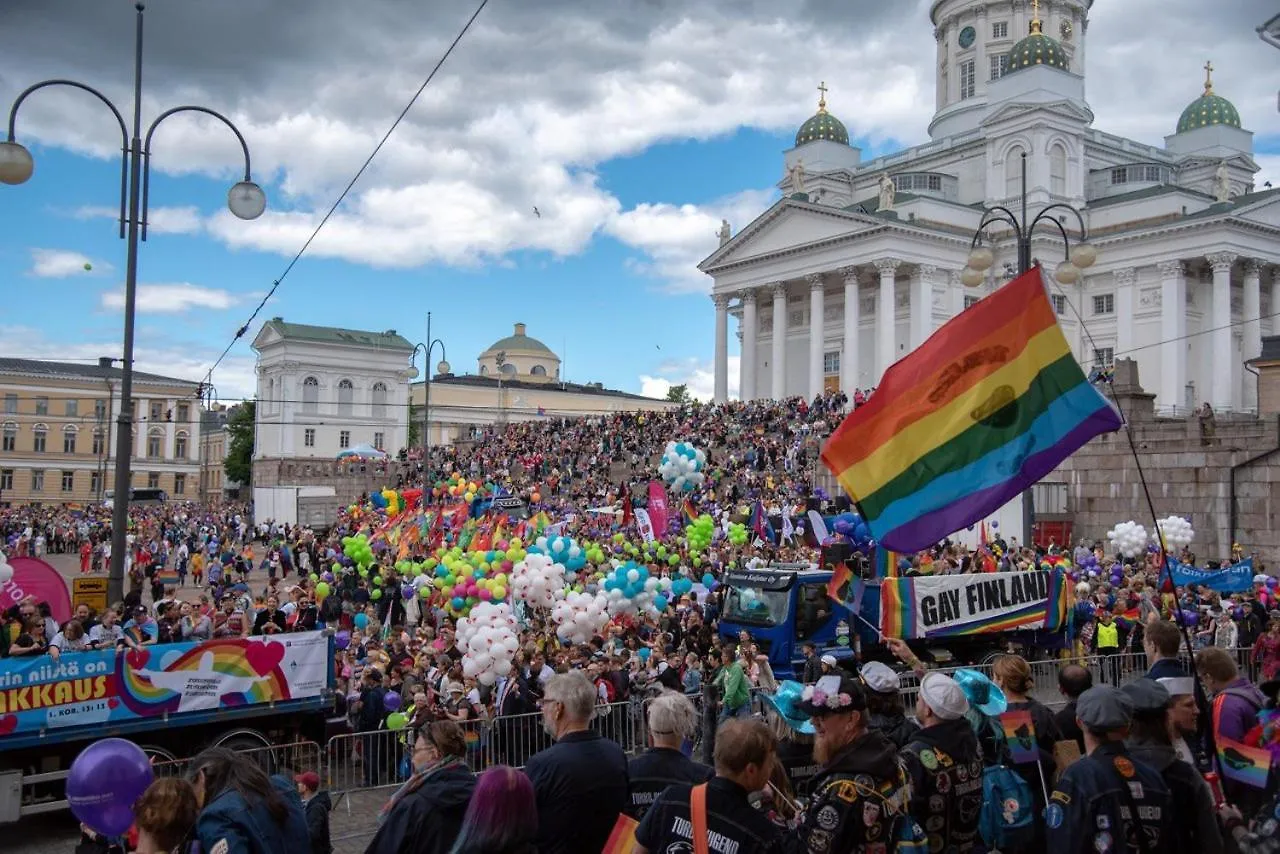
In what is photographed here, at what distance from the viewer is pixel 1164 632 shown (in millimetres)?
6926

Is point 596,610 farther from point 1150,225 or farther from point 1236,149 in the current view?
point 1236,149

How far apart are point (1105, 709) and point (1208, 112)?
7418 centimetres

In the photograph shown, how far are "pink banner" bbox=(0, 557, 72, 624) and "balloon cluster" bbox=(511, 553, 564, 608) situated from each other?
6.25m

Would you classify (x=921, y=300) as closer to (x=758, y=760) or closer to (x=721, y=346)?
(x=721, y=346)

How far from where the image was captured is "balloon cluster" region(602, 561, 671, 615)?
1627 centimetres

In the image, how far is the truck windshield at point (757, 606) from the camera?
14789mm

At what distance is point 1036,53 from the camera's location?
2387 inches

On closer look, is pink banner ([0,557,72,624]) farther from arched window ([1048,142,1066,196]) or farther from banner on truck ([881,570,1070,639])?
arched window ([1048,142,1066,196])

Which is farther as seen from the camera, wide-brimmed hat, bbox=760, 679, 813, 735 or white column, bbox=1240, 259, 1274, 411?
white column, bbox=1240, 259, 1274, 411

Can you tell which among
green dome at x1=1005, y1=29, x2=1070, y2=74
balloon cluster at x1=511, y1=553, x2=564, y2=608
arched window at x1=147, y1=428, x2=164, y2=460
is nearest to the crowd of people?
balloon cluster at x1=511, y1=553, x2=564, y2=608

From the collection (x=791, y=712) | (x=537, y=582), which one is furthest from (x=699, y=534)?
(x=791, y=712)

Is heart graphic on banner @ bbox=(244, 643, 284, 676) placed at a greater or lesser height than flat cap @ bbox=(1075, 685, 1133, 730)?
lesser

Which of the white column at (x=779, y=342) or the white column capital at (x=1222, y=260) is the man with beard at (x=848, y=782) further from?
the white column at (x=779, y=342)

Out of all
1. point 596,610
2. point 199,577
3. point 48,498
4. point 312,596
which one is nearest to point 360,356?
point 48,498
